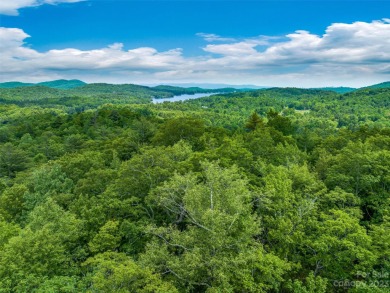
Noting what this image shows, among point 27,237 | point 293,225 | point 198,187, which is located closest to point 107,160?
point 27,237

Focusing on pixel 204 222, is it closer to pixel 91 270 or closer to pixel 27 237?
pixel 91 270

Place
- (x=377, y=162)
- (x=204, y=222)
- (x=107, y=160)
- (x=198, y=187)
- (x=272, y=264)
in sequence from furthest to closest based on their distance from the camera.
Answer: (x=107, y=160)
(x=377, y=162)
(x=198, y=187)
(x=272, y=264)
(x=204, y=222)

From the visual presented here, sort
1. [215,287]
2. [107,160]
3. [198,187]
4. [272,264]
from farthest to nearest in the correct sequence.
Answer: [107,160]
[198,187]
[272,264]
[215,287]

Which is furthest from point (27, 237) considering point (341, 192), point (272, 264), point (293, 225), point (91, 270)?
point (341, 192)

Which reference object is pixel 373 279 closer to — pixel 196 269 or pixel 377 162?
pixel 196 269

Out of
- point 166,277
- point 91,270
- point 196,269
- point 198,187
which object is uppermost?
point 198,187

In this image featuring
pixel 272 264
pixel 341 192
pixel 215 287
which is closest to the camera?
pixel 215 287

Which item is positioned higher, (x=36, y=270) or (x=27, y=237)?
(x=27, y=237)

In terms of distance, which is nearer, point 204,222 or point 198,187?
point 204,222

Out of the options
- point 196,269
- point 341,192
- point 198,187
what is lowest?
point 196,269
